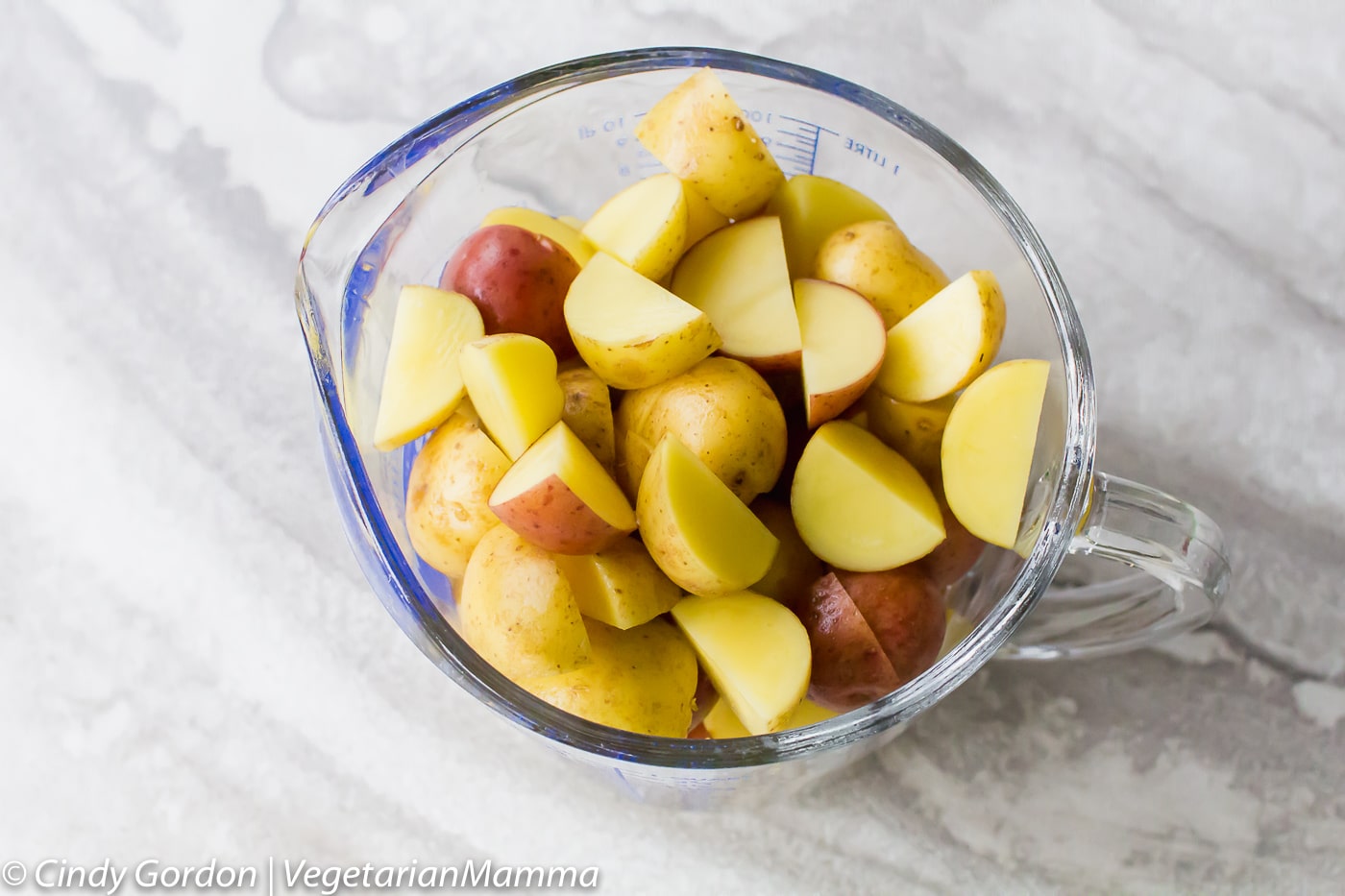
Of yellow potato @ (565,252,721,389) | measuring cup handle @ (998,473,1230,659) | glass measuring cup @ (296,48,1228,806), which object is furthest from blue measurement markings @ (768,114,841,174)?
measuring cup handle @ (998,473,1230,659)

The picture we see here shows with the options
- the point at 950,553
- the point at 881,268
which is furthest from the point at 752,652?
the point at 881,268

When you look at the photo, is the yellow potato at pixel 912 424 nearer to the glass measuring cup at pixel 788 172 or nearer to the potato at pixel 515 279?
the glass measuring cup at pixel 788 172

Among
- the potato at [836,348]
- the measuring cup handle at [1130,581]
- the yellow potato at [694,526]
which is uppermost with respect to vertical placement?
the potato at [836,348]

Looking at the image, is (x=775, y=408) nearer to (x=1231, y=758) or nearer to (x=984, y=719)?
(x=984, y=719)

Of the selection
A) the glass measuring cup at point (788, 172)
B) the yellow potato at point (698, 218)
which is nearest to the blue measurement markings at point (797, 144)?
the glass measuring cup at point (788, 172)

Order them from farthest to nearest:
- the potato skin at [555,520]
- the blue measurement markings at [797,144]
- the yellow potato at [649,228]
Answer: the blue measurement markings at [797,144]
the yellow potato at [649,228]
the potato skin at [555,520]

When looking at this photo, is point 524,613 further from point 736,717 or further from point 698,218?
point 698,218

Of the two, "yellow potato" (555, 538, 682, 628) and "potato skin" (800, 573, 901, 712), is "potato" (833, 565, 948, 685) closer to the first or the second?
"potato skin" (800, 573, 901, 712)
